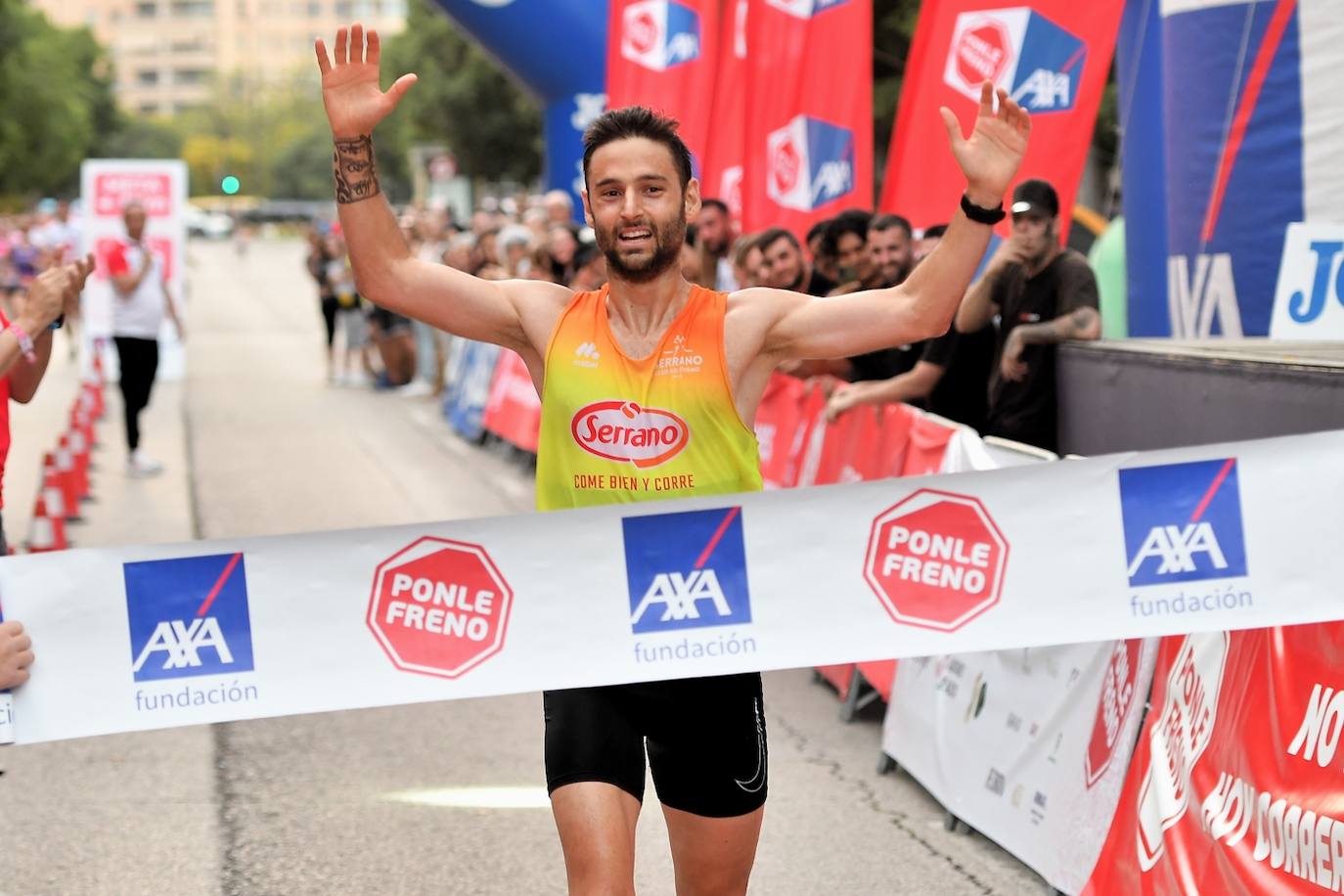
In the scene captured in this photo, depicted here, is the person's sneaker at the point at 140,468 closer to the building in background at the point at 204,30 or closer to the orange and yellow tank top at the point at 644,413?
the orange and yellow tank top at the point at 644,413

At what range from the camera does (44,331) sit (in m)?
5.32

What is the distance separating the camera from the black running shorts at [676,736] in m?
3.85

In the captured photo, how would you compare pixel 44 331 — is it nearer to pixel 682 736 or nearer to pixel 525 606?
pixel 525 606

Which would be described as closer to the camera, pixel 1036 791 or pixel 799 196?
pixel 1036 791

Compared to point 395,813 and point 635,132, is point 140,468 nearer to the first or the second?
point 395,813

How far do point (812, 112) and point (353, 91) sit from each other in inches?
359

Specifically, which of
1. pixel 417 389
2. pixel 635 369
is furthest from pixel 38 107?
pixel 635 369

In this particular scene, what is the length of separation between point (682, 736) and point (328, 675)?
74 centimetres

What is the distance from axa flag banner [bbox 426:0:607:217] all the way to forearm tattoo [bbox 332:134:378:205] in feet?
52.2

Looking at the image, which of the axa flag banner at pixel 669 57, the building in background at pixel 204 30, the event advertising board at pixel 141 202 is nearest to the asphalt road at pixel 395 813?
the axa flag banner at pixel 669 57

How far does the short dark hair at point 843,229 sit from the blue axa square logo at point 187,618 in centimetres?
652

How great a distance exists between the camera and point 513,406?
16.7 meters

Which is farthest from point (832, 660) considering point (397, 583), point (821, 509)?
point (397, 583)

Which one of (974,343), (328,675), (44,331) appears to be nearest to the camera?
(328,675)
